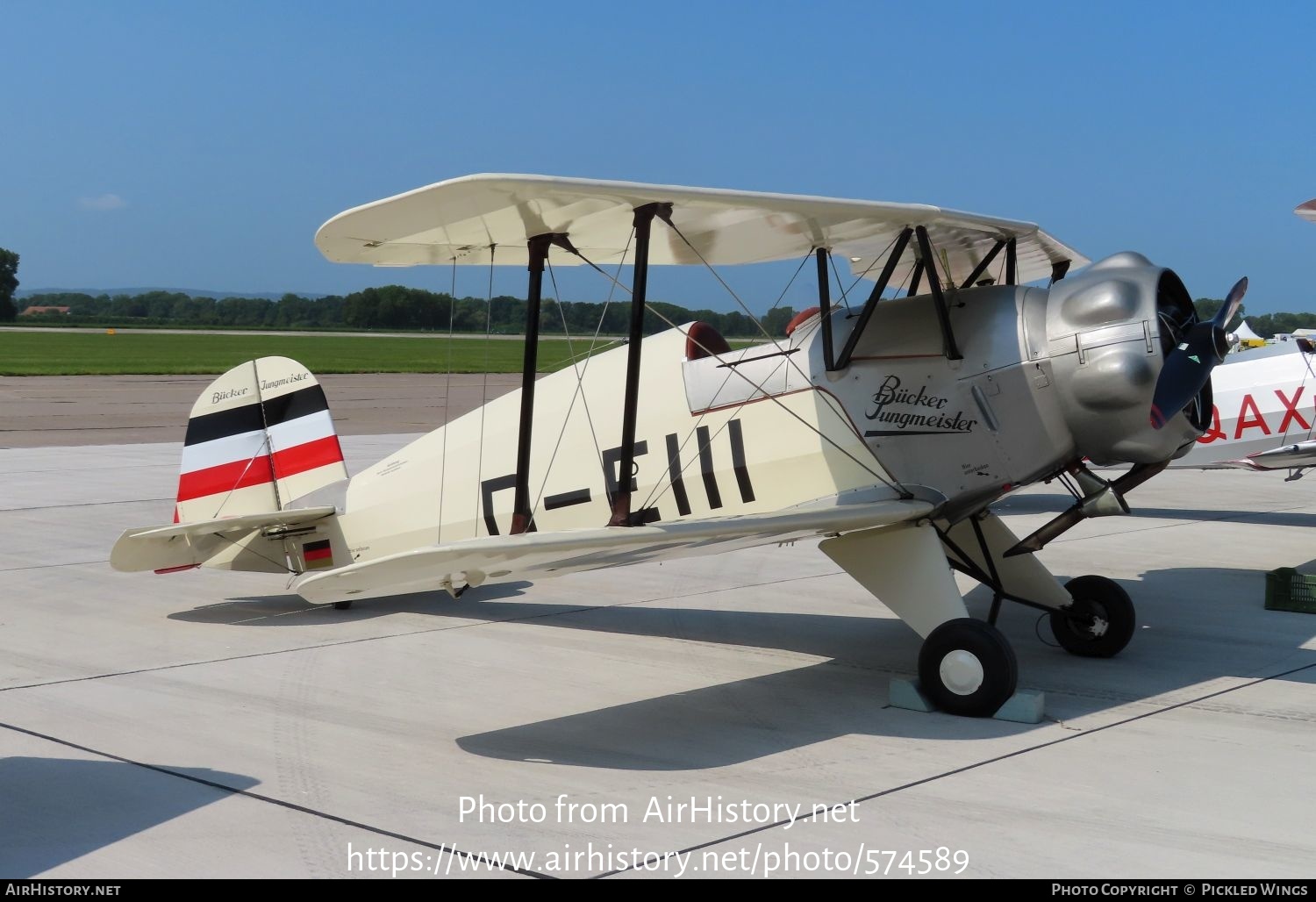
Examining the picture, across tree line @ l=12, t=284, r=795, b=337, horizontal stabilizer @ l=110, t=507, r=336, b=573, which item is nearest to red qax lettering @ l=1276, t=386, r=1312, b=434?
horizontal stabilizer @ l=110, t=507, r=336, b=573

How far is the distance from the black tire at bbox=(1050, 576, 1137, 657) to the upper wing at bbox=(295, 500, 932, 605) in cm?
160

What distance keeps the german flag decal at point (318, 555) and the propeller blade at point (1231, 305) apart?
536 centimetres

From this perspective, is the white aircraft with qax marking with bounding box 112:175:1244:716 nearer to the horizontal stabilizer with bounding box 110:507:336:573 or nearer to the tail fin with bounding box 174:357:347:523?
the horizontal stabilizer with bounding box 110:507:336:573

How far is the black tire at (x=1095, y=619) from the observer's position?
7418 mm

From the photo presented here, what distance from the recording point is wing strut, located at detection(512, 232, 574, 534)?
6.52 meters

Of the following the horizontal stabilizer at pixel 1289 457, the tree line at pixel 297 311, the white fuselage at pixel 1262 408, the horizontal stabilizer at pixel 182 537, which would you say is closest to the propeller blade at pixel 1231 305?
the horizontal stabilizer at pixel 182 537

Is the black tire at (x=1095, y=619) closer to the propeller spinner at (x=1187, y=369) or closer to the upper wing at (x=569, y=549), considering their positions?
the propeller spinner at (x=1187, y=369)

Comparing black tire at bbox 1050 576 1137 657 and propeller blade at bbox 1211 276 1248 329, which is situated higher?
propeller blade at bbox 1211 276 1248 329

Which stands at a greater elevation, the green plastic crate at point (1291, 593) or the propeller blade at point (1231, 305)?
the propeller blade at point (1231, 305)

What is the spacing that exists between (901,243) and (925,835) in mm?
3175

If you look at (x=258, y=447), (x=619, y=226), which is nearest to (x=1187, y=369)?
(x=619, y=226)

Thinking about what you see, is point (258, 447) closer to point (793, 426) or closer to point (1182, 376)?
point (793, 426)

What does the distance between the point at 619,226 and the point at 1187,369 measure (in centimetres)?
285
